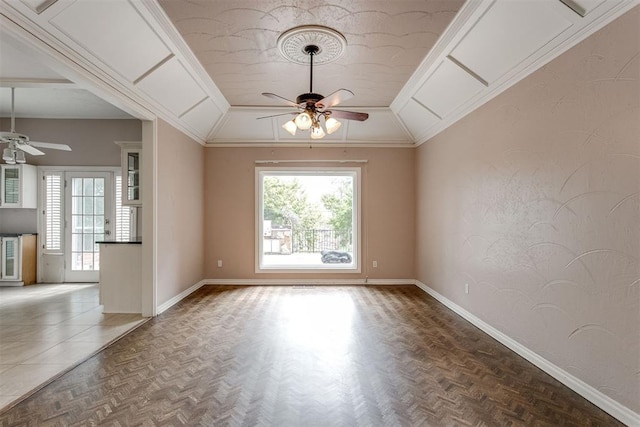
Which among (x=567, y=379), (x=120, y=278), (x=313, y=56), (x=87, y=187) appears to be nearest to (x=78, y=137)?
(x=87, y=187)

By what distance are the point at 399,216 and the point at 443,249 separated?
1401 mm

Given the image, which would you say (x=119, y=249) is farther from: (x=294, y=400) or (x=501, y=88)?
(x=501, y=88)

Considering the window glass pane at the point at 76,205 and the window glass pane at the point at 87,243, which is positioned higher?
the window glass pane at the point at 76,205

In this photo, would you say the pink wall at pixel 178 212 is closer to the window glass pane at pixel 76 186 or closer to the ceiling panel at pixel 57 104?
the ceiling panel at pixel 57 104

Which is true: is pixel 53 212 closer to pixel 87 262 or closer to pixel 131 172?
pixel 87 262

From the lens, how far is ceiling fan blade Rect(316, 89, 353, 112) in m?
2.77

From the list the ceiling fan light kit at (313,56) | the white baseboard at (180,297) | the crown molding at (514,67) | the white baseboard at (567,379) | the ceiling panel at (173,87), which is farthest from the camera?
the white baseboard at (180,297)

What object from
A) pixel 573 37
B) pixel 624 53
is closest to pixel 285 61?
pixel 573 37

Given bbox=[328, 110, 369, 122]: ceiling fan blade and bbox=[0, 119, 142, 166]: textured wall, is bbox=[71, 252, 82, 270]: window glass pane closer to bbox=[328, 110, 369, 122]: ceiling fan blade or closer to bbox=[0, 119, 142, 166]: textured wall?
bbox=[0, 119, 142, 166]: textured wall

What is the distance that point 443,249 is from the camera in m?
4.77

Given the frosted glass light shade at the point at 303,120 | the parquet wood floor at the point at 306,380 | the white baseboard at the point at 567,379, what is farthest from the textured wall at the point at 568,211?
the frosted glass light shade at the point at 303,120

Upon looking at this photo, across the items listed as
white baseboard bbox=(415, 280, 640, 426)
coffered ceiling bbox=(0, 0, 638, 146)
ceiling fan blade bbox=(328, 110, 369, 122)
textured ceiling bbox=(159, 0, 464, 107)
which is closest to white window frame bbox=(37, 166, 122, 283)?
coffered ceiling bbox=(0, 0, 638, 146)

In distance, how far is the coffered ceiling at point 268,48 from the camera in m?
2.44

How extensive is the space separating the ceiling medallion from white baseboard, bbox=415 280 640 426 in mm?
3401
